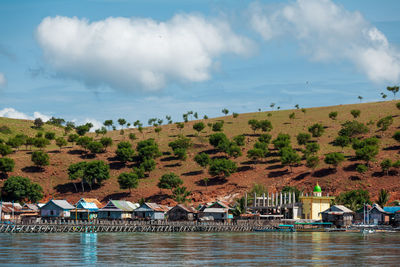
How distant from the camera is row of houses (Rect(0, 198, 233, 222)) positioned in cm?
14488

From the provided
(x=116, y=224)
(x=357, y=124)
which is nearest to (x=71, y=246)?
(x=116, y=224)

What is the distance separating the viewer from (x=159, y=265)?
194ft

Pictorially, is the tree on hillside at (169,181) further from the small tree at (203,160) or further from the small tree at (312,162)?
the small tree at (312,162)

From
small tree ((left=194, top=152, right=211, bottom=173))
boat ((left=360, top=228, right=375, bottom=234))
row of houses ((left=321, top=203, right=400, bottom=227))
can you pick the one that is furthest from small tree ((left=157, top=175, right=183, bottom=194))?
boat ((left=360, top=228, right=375, bottom=234))

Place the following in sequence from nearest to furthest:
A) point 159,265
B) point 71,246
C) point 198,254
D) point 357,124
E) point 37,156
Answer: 1. point 159,265
2. point 198,254
3. point 71,246
4. point 37,156
5. point 357,124

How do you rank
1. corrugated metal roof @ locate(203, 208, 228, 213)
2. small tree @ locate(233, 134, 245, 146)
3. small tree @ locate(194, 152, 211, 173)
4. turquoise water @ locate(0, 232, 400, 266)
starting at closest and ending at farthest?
turquoise water @ locate(0, 232, 400, 266) < corrugated metal roof @ locate(203, 208, 228, 213) < small tree @ locate(194, 152, 211, 173) < small tree @ locate(233, 134, 245, 146)

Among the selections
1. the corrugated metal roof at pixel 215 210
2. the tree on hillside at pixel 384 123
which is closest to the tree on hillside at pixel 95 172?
the corrugated metal roof at pixel 215 210

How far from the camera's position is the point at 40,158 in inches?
7126

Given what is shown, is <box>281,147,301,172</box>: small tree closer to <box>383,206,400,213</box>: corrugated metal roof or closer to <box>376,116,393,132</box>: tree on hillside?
<box>383,206,400,213</box>: corrugated metal roof

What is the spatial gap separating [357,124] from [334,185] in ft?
151

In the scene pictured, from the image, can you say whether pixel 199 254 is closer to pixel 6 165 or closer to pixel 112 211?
pixel 112 211

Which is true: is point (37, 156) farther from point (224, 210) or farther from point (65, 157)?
point (224, 210)

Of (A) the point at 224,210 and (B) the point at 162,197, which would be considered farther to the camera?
(B) the point at 162,197

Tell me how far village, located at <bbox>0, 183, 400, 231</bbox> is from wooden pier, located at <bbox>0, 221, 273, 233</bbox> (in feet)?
3.14
